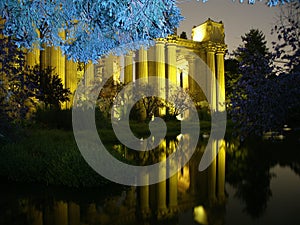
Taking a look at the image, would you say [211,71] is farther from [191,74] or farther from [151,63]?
[151,63]

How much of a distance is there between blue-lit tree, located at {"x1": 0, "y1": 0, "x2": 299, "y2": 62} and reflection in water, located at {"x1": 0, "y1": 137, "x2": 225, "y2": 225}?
2685 mm

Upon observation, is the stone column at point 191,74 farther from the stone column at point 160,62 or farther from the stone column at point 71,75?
the stone column at point 71,75

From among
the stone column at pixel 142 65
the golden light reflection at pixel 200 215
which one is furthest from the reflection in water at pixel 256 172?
the stone column at pixel 142 65

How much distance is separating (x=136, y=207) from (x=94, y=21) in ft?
10.5

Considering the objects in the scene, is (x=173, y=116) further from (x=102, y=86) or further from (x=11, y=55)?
(x=11, y=55)

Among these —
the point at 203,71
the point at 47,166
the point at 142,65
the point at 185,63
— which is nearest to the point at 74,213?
the point at 47,166

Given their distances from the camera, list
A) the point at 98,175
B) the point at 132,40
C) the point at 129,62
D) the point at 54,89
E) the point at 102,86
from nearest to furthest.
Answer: the point at 132,40 < the point at 98,175 < the point at 54,89 < the point at 102,86 < the point at 129,62

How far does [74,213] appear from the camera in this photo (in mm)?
5188

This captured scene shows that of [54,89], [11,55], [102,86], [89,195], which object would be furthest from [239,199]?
[102,86]

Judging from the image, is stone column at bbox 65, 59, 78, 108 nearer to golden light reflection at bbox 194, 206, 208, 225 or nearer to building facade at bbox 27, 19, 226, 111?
building facade at bbox 27, 19, 226, 111

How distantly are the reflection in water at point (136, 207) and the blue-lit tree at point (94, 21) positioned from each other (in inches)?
106

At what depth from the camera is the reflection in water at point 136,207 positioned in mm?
4840

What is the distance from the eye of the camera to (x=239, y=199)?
587cm

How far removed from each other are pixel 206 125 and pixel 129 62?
10645mm
